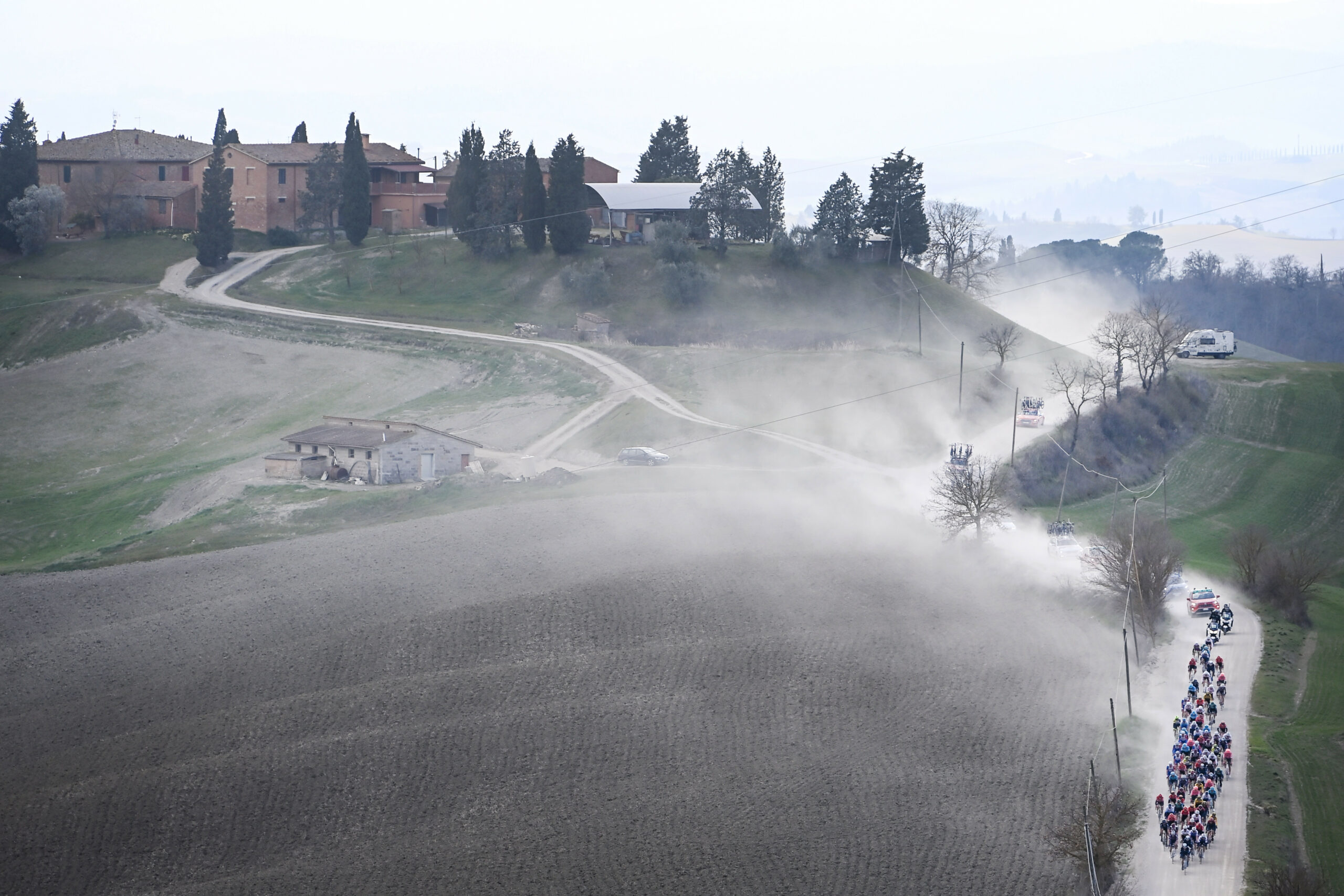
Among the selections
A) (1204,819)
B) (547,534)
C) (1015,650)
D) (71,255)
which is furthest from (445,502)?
(71,255)

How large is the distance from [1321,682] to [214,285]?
244 feet

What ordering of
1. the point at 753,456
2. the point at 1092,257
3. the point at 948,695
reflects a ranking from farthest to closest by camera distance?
the point at 1092,257 < the point at 753,456 < the point at 948,695

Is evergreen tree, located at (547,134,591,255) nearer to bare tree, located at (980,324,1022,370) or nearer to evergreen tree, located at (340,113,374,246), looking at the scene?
evergreen tree, located at (340,113,374,246)

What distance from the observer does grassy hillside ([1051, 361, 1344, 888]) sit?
29531 millimetres

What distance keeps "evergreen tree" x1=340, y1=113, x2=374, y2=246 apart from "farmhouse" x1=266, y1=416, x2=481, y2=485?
40655 mm

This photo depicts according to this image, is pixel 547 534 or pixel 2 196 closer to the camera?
pixel 547 534

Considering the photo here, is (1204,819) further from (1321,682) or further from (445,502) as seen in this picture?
(445,502)

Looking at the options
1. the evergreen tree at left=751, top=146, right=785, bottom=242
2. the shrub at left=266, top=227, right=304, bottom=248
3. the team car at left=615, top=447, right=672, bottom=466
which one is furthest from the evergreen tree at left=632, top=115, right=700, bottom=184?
the team car at left=615, top=447, right=672, bottom=466

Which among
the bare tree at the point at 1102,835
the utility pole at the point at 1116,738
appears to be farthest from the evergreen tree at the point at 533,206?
the bare tree at the point at 1102,835

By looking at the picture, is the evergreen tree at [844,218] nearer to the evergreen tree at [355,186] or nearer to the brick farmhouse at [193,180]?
the brick farmhouse at [193,180]

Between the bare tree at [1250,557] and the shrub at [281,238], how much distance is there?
75.8 meters

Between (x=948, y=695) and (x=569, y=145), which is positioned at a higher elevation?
(x=569, y=145)

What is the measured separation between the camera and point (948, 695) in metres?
35.0

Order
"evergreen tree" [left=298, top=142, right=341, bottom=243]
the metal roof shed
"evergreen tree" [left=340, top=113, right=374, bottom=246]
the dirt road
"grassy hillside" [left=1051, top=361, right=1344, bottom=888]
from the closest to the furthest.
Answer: "grassy hillside" [left=1051, top=361, right=1344, bottom=888], the dirt road, "evergreen tree" [left=340, top=113, right=374, bottom=246], the metal roof shed, "evergreen tree" [left=298, top=142, right=341, bottom=243]
